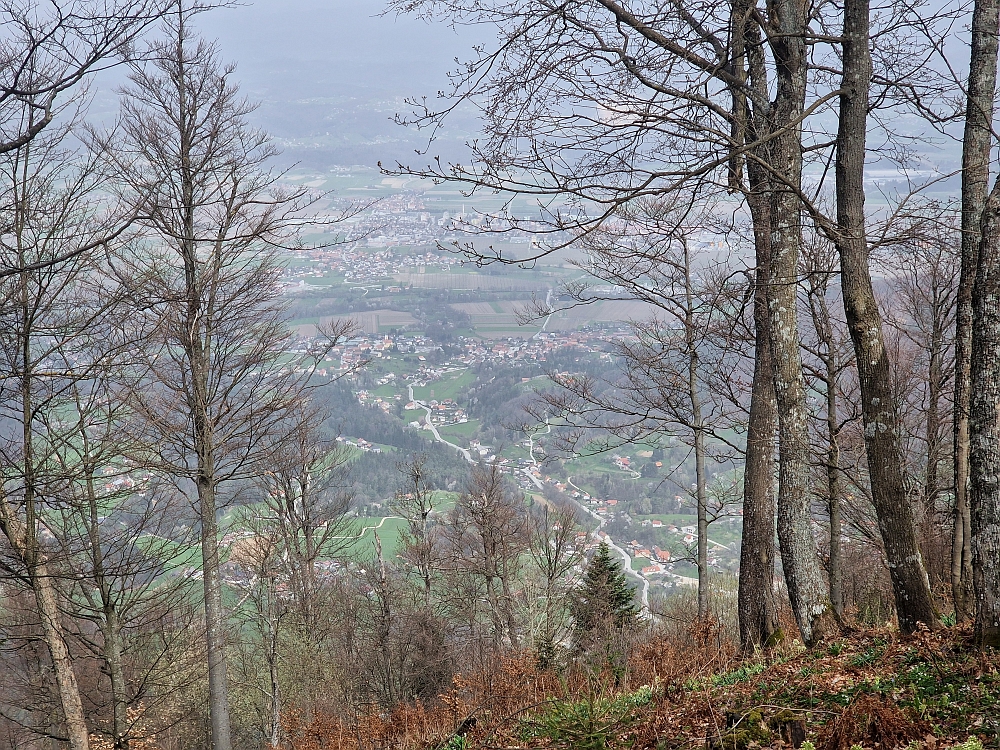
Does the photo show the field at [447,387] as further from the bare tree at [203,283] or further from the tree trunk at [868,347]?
the tree trunk at [868,347]

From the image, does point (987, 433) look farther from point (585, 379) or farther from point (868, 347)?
point (585, 379)

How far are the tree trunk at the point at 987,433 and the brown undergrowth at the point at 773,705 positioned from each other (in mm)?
317

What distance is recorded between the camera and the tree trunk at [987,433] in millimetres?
3891

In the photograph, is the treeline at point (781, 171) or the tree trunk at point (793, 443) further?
the tree trunk at point (793, 443)

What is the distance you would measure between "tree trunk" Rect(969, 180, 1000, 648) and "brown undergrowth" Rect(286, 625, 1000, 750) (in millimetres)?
317

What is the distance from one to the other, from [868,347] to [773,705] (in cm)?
247

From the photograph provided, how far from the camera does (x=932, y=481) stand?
1055 centimetres

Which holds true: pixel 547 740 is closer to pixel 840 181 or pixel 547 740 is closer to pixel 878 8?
pixel 840 181

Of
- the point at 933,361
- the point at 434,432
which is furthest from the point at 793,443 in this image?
the point at 434,432

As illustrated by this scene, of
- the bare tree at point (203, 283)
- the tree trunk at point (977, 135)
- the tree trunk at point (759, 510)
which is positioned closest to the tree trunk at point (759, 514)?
the tree trunk at point (759, 510)

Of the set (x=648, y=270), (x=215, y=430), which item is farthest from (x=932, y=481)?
(x=215, y=430)

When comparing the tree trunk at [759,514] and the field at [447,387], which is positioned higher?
the field at [447,387]

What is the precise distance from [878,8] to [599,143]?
8.24 feet

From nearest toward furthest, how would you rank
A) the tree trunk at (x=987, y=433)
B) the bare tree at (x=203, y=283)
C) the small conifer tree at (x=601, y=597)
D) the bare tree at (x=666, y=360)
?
the tree trunk at (x=987, y=433)
the bare tree at (x=203, y=283)
the bare tree at (x=666, y=360)
the small conifer tree at (x=601, y=597)
